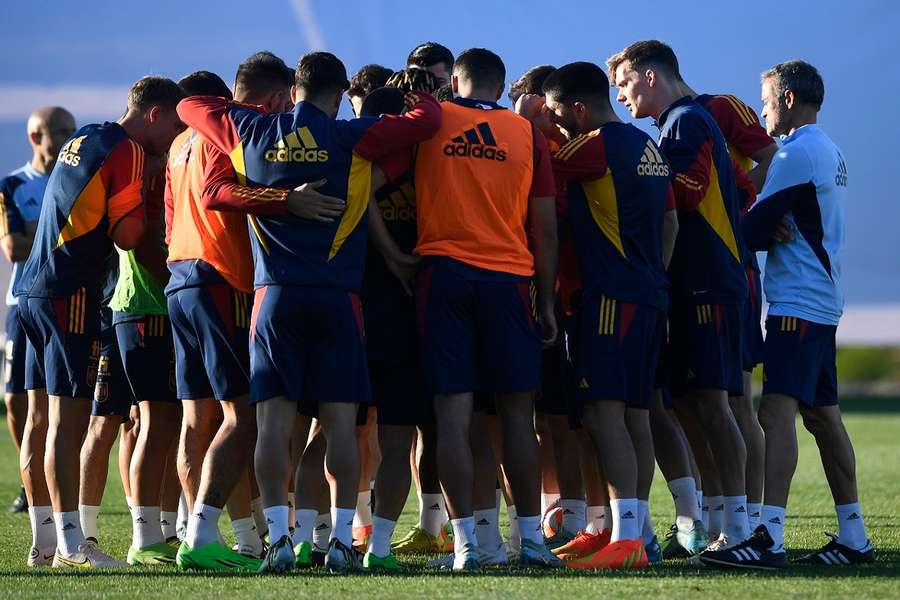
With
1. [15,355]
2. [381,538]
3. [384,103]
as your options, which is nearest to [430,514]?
[381,538]

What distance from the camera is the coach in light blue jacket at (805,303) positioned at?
238 inches

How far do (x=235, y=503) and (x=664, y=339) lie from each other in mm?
2266

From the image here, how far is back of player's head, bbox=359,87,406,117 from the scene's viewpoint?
6.02m

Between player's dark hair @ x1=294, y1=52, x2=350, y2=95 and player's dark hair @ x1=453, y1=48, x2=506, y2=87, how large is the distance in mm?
570

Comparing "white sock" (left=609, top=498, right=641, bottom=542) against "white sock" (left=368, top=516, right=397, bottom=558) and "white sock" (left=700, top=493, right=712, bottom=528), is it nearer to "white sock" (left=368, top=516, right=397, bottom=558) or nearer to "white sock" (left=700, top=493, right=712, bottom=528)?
"white sock" (left=368, top=516, right=397, bottom=558)

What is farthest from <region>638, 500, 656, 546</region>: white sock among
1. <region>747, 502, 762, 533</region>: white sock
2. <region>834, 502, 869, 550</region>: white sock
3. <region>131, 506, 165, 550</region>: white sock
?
<region>131, 506, 165, 550</region>: white sock

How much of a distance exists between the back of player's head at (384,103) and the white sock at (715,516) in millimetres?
2605

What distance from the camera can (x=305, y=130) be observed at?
18.2ft

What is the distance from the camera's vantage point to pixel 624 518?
5.67 meters

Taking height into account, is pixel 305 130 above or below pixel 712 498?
above

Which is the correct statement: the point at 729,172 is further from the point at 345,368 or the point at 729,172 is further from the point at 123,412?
the point at 123,412

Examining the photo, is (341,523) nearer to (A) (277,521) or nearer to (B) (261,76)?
(A) (277,521)

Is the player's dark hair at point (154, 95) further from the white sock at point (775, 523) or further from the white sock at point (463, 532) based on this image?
the white sock at point (775, 523)

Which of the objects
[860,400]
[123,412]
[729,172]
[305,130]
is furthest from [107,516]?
[860,400]
